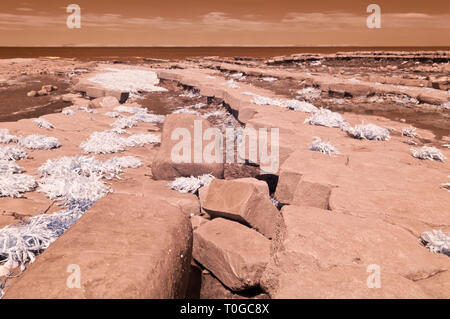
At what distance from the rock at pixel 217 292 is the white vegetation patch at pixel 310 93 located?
6.47 metres

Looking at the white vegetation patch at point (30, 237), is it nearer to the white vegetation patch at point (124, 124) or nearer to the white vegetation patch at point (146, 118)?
the white vegetation patch at point (124, 124)

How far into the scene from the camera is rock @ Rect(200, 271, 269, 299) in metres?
2.21

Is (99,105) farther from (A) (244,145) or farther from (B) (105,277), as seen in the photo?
(B) (105,277)

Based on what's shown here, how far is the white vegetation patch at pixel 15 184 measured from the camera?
3.00 meters

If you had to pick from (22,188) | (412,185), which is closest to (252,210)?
(412,185)

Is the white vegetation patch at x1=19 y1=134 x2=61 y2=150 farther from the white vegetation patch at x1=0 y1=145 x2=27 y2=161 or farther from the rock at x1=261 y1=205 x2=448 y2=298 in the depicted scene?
the rock at x1=261 y1=205 x2=448 y2=298

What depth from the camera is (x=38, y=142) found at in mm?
4445

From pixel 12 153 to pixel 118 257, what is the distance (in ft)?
11.3

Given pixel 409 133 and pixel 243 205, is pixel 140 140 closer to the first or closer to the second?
pixel 243 205

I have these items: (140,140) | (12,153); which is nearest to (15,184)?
(12,153)

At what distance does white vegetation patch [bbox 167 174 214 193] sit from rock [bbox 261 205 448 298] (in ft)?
4.50

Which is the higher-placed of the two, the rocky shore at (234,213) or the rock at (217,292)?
the rocky shore at (234,213)

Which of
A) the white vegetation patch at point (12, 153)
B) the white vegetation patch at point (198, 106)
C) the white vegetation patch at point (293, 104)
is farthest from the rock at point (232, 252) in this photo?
the white vegetation patch at point (198, 106)

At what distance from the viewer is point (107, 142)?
4672mm
